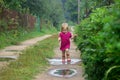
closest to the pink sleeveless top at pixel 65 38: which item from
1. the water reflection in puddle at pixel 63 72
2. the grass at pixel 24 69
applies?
the grass at pixel 24 69

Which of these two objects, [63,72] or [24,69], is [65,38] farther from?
[24,69]

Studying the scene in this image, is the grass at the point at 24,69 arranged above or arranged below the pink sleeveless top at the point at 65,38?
below

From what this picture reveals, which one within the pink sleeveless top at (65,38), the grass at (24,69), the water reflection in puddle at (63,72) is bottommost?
the water reflection in puddle at (63,72)

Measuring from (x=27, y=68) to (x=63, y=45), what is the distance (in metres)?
2.24

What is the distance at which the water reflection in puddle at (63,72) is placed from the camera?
8.63 m

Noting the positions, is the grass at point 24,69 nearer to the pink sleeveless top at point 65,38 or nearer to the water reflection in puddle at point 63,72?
the water reflection in puddle at point 63,72

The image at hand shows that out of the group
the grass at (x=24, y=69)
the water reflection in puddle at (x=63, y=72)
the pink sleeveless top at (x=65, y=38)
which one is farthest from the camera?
the pink sleeveless top at (x=65, y=38)

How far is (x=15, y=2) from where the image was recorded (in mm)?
23828

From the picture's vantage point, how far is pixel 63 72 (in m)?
9.15

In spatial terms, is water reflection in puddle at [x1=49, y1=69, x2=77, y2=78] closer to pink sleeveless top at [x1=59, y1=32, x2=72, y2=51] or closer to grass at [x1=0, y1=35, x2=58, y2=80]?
grass at [x1=0, y1=35, x2=58, y2=80]

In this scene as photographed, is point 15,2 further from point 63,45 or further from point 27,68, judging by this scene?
point 27,68

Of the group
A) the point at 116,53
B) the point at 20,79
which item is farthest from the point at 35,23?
the point at 116,53

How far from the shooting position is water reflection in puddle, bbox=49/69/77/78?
340 inches

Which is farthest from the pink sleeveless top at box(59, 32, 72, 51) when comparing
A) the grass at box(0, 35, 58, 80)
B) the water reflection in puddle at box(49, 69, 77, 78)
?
the water reflection in puddle at box(49, 69, 77, 78)
